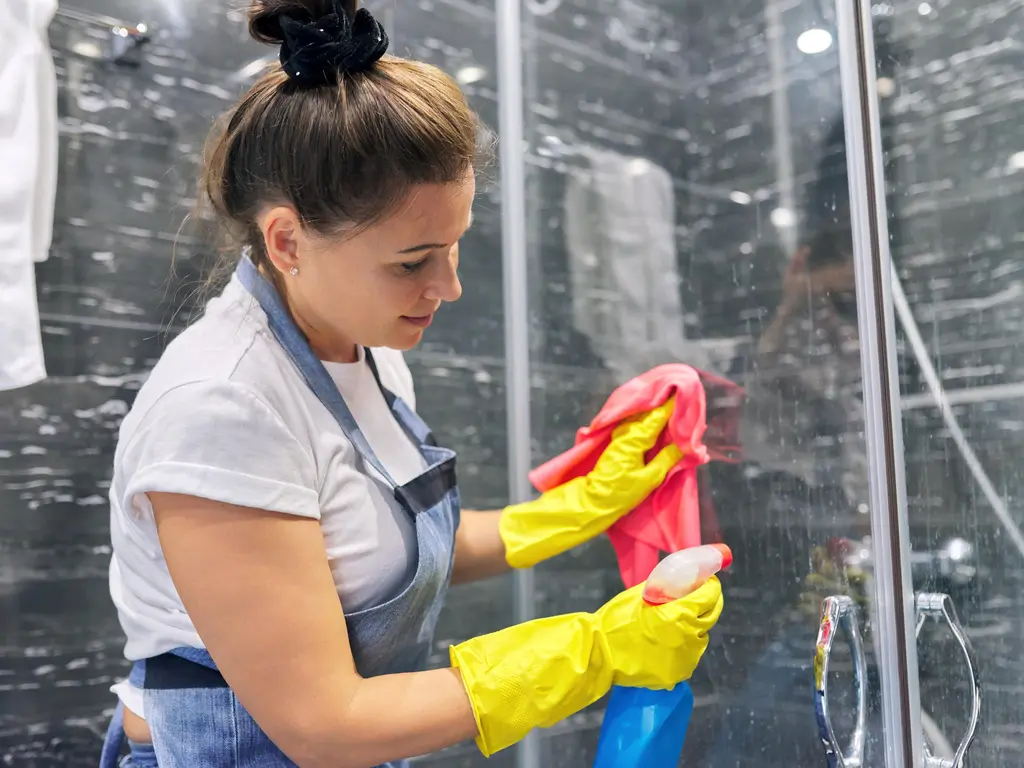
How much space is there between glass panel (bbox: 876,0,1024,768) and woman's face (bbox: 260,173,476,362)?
513mm

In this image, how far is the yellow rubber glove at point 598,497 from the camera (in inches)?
45.9

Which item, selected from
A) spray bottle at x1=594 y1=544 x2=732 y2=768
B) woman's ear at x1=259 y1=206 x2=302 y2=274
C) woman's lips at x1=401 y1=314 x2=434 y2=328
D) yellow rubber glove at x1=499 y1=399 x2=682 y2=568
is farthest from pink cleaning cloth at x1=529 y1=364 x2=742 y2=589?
woman's ear at x1=259 y1=206 x2=302 y2=274

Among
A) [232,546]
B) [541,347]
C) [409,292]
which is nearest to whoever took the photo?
[232,546]

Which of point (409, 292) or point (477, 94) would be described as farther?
point (477, 94)

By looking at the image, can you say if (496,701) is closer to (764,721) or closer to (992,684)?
(764,721)

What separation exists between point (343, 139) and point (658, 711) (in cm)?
65

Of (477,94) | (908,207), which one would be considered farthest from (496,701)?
(477,94)

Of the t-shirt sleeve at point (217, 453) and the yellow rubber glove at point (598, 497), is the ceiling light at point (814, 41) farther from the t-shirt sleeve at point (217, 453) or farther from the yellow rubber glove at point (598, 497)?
the t-shirt sleeve at point (217, 453)

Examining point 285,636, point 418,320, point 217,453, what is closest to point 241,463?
point 217,453

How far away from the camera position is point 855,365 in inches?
40.6

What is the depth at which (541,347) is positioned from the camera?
4.92 ft

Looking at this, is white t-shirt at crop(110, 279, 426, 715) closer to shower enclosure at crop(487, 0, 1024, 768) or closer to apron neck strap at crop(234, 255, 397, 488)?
apron neck strap at crop(234, 255, 397, 488)

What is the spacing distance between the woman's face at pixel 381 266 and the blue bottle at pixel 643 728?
446 mm

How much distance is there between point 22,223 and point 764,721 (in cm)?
109
